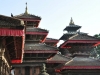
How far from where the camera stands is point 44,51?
1021 inches

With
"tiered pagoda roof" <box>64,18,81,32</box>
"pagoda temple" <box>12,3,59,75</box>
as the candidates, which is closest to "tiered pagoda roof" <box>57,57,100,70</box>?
"pagoda temple" <box>12,3,59,75</box>

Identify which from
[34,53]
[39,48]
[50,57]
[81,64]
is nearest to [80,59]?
[81,64]

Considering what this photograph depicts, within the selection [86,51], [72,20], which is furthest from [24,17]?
[72,20]

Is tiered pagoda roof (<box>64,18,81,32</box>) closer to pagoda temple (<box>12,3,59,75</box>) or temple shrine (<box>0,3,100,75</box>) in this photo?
temple shrine (<box>0,3,100,75</box>)

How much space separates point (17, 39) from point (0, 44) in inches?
31.7

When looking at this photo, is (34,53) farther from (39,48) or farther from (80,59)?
(80,59)

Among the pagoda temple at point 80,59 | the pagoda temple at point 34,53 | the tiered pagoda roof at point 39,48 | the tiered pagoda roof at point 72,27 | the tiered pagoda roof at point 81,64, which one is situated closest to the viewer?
the tiered pagoda roof at point 81,64

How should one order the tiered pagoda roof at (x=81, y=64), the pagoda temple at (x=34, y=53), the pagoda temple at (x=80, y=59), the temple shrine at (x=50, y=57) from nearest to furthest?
the tiered pagoda roof at (x=81, y=64)
the pagoda temple at (x=80, y=59)
the temple shrine at (x=50, y=57)
the pagoda temple at (x=34, y=53)

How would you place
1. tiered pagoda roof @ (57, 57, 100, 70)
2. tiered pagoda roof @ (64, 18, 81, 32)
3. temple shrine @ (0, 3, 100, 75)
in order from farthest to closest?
1. tiered pagoda roof @ (64, 18, 81, 32)
2. temple shrine @ (0, 3, 100, 75)
3. tiered pagoda roof @ (57, 57, 100, 70)

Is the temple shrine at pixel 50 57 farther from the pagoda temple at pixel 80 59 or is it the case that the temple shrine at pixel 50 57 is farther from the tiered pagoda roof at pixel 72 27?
the tiered pagoda roof at pixel 72 27

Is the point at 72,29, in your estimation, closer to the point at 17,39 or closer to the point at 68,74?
the point at 68,74

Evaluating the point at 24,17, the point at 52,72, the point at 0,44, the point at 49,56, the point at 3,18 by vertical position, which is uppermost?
the point at 24,17

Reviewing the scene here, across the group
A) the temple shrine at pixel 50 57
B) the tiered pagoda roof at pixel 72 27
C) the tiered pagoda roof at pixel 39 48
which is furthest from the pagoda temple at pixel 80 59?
the tiered pagoda roof at pixel 72 27

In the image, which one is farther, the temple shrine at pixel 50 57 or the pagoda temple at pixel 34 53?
the pagoda temple at pixel 34 53
